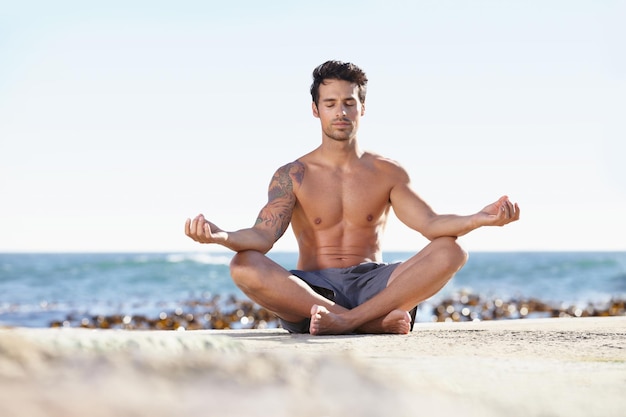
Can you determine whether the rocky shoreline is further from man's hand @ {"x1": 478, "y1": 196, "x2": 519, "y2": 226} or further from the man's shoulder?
man's hand @ {"x1": 478, "y1": 196, "x2": 519, "y2": 226}

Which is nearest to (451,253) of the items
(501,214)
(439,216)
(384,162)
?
(439,216)

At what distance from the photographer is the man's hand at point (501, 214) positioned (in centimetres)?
395

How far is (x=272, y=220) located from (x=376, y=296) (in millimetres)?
717

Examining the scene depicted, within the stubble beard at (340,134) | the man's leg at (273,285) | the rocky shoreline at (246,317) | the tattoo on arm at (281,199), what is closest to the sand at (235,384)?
the man's leg at (273,285)

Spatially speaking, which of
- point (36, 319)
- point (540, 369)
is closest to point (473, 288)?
point (36, 319)

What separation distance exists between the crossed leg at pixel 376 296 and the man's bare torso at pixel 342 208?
411 mm

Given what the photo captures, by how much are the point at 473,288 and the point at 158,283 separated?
1001 centimetres

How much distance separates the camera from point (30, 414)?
108 cm

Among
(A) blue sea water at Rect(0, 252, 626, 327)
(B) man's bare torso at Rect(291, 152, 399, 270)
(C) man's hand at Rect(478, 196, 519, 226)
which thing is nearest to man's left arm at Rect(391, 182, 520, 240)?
(C) man's hand at Rect(478, 196, 519, 226)

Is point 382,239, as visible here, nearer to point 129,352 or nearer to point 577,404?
point 577,404

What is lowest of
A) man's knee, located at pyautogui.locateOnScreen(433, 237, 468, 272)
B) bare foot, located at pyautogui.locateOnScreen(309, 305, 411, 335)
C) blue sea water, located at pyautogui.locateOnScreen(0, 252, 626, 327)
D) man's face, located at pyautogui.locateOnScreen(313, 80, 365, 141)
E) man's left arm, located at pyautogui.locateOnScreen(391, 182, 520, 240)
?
blue sea water, located at pyautogui.locateOnScreen(0, 252, 626, 327)

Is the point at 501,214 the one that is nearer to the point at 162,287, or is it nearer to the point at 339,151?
the point at 339,151

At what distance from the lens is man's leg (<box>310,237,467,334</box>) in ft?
13.8

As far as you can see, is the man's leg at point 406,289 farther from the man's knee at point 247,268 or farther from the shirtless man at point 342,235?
the man's knee at point 247,268
